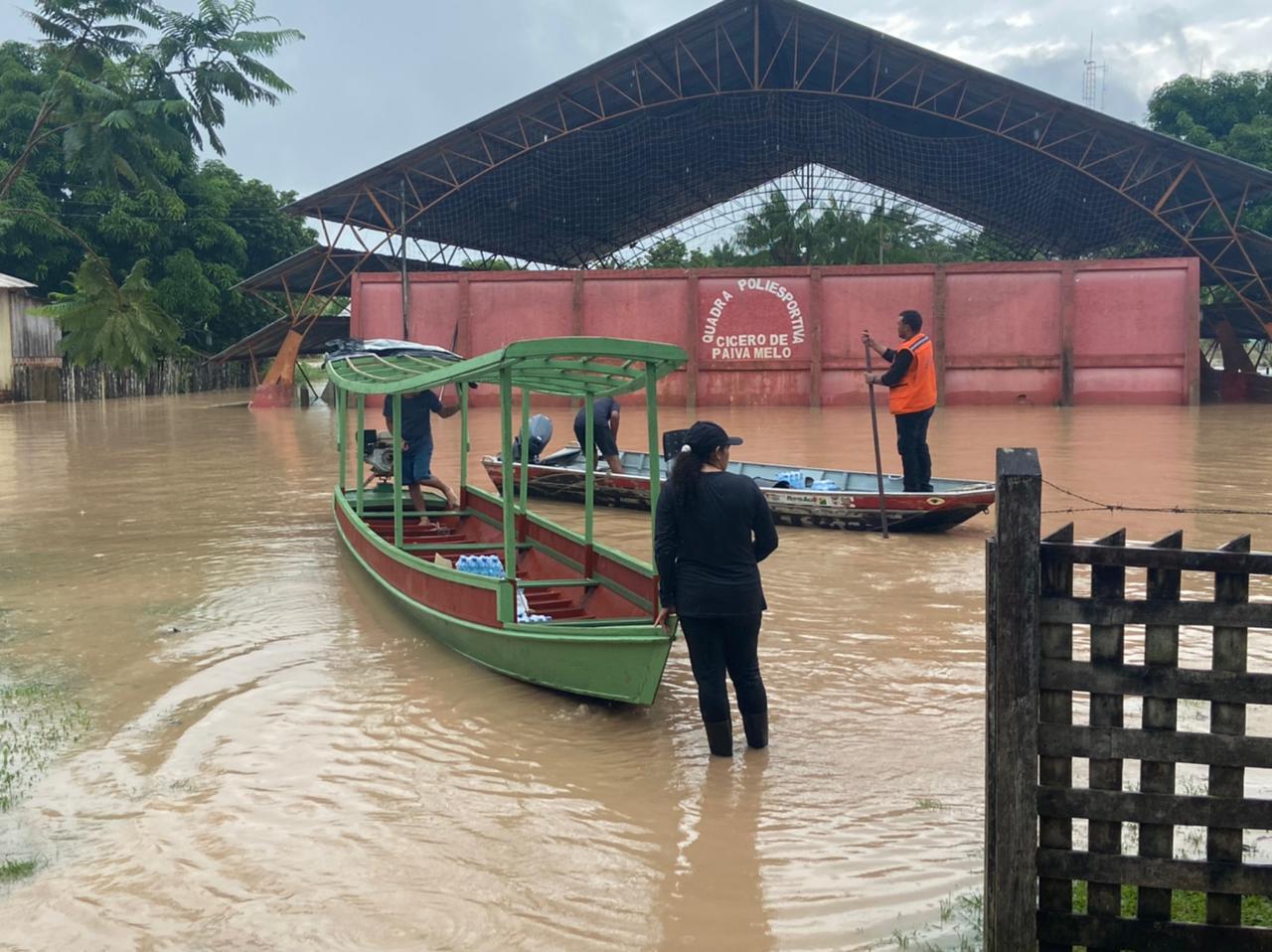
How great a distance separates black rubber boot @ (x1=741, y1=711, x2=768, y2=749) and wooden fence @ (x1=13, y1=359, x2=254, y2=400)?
2820 centimetres

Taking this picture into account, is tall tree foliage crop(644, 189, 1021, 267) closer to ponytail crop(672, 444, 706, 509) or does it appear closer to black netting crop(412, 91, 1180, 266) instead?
black netting crop(412, 91, 1180, 266)

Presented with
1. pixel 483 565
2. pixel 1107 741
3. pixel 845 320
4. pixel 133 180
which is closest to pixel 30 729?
pixel 483 565

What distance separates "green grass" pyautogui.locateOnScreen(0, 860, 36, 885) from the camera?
426 centimetres

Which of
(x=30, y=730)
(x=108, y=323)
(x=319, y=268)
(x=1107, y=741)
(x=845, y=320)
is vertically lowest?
(x=30, y=730)

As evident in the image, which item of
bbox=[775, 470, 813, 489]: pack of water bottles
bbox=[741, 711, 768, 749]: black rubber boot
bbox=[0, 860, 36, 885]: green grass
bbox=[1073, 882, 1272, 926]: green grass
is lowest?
bbox=[0, 860, 36, 885]: green grass

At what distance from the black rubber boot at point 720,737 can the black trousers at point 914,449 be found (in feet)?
18.0

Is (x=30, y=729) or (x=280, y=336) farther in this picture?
(x=280, y=336)

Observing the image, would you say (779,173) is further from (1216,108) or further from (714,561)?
(714,561)

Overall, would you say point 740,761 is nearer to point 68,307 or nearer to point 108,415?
point 68,307

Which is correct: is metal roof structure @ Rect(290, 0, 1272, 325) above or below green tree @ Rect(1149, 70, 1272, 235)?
below

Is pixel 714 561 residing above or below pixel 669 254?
below

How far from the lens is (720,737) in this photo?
5414 millimetres

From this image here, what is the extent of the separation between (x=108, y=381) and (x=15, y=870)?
36113 mm

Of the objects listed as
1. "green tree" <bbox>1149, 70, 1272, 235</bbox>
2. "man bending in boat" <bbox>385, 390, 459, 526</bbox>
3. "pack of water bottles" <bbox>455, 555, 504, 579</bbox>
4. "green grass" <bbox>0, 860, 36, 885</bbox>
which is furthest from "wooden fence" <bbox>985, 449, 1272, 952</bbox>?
"green tree" <bbox>1149, 70, 1272, 235</bbox>
